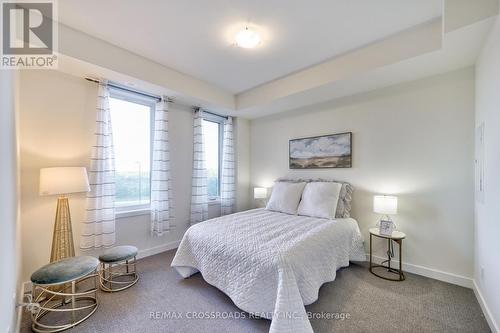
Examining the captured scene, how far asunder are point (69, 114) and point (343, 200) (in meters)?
3.68

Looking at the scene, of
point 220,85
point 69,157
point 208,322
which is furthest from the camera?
point 220,85

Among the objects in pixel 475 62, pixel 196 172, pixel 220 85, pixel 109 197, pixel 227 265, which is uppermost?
pixel 220 85

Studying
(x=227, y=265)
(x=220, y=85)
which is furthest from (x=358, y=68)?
(x=227, y=265)

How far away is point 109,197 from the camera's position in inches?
104

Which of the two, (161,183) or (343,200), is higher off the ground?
(161,183)

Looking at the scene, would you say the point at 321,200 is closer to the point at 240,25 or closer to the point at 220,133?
the point at 240,25

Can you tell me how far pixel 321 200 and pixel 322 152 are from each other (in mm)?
906

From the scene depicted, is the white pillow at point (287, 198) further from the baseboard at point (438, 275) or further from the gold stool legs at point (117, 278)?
the gold stool legs at point (117, 278)

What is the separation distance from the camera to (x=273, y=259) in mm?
1633

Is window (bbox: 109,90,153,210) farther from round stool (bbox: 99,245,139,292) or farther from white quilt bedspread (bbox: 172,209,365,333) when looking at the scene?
white quilt bedspread (bbox: 172,209,365,333)

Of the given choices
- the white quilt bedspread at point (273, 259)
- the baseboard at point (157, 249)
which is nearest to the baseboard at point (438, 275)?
the white quilt bedspread at point (273, 259)

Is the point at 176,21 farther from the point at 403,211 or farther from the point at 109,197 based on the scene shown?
the point at 403,211

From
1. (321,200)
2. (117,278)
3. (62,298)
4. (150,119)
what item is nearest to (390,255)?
(321,200)

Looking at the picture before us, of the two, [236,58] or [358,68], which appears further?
[236,58]
